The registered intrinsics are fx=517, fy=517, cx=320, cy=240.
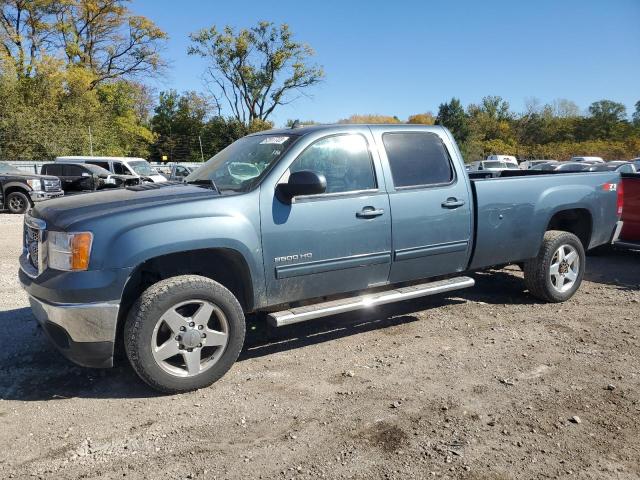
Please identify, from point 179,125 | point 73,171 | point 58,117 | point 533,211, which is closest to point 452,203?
point 533,211

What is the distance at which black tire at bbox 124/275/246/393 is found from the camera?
3.33 meters

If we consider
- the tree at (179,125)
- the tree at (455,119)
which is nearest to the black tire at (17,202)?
the tree at (179,125)

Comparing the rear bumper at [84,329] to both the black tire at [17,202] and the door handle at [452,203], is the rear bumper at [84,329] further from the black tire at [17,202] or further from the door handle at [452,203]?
the black tire at [17,202]

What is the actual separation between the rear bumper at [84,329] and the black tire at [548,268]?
4153 millimetres

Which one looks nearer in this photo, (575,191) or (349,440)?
(349,440)

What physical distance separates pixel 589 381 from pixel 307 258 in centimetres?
222

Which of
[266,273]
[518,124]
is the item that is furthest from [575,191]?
[518,124]

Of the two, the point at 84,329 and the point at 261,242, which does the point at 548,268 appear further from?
the point at 84,329

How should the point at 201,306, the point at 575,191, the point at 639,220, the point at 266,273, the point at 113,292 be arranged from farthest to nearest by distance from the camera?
the point at 639,220
the point at 575,191
the point at 266,273
the point at 201,306
the point at 113,292

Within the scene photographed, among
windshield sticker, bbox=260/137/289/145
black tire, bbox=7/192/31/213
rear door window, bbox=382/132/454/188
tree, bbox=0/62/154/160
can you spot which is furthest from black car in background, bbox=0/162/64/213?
tree, bbox=0/62/154/160

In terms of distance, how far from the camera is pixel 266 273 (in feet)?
12.4

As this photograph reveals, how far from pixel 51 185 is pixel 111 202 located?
14273 mm

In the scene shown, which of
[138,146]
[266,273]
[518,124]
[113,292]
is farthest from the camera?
[518,124]

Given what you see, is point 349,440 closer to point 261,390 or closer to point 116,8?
point 261,390
